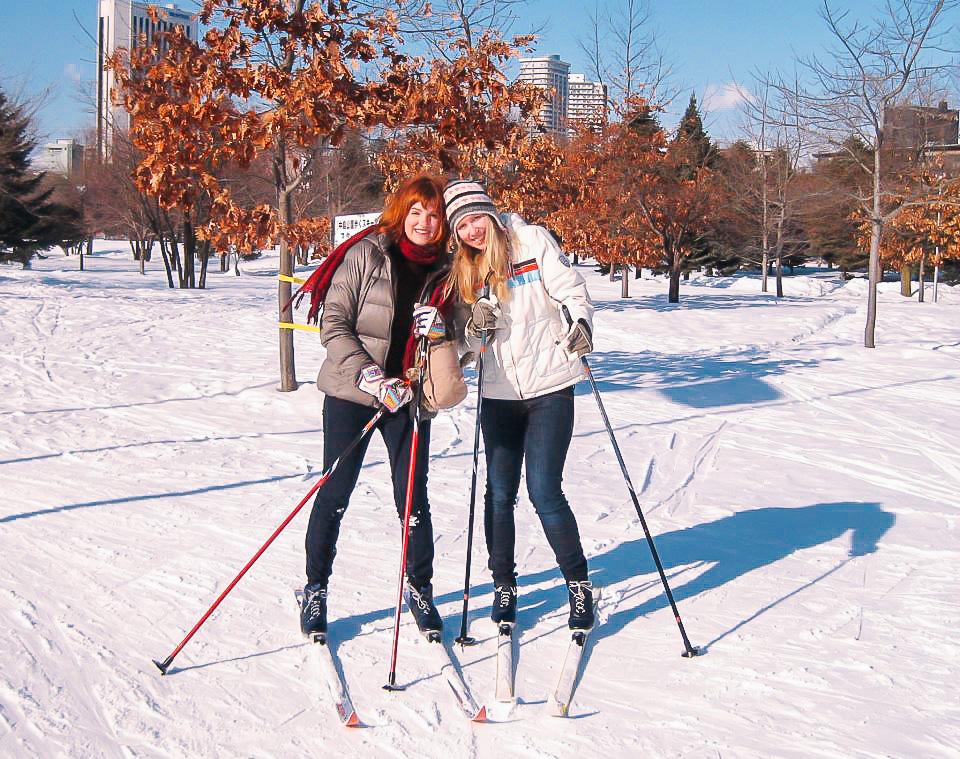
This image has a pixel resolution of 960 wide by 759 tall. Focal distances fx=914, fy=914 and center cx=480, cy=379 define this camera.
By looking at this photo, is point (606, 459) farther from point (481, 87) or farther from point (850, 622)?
point (481, 87)

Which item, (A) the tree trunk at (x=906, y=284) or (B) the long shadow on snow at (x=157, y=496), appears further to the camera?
(A) the tree trunk at (x=906, y=284)

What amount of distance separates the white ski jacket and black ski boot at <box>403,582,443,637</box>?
36.1 inches

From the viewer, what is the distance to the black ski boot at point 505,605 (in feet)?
13.1

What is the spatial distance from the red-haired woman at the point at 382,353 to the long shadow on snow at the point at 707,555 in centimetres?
35

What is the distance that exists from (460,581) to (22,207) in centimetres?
3255

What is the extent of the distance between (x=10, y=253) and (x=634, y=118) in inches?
926

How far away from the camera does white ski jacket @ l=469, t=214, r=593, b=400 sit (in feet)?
12.9

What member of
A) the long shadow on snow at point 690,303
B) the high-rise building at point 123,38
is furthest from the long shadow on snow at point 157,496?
the long shadow on snow at point 690,303

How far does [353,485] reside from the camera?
391 cm

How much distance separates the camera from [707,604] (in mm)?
4504

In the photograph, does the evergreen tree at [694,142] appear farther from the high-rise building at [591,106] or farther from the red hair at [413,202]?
the red hair at [413,202]

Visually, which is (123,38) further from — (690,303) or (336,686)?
(690,303)

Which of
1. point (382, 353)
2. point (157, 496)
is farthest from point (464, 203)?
point (157, 496)

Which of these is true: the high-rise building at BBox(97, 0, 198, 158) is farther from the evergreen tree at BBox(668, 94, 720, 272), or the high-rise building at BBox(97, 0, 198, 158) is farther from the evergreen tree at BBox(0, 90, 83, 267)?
the evergreen tree at BBox(668, 94, 720, 272)
